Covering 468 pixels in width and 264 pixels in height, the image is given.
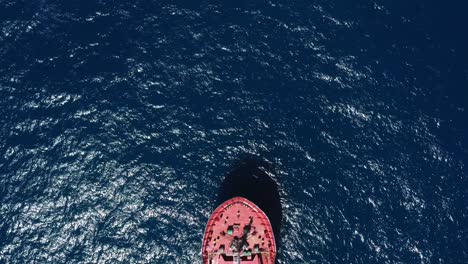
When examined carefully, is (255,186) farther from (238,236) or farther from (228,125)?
(228,125)

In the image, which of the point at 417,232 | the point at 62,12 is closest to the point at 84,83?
the point at 62,12

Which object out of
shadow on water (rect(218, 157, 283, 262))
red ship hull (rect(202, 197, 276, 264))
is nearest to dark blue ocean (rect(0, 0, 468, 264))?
shadow on water (rect(218, 157, 283, 262))

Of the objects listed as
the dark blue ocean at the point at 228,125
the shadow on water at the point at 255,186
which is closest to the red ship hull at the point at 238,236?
the dark blue ocean at the point at 228,125

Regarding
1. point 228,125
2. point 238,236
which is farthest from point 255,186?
point 228,125

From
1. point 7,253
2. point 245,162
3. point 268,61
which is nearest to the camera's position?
point 7,253

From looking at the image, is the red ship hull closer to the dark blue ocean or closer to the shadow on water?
the dark blue ocean

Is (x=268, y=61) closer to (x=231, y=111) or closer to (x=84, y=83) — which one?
(x=231, y=111)
